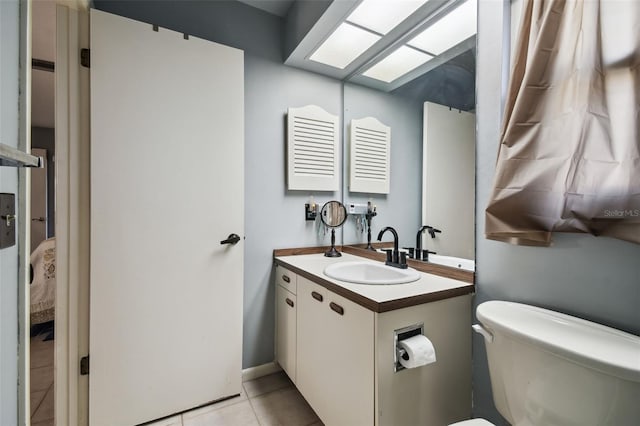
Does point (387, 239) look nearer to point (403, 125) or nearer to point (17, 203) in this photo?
point (403, 125)

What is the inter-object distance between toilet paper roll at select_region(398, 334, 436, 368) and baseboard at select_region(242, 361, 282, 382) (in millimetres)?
1230

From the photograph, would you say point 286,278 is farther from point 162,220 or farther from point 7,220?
point 7,220

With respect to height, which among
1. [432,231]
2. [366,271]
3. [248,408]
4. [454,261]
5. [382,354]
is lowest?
[248,408]

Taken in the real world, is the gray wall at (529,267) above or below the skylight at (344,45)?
below

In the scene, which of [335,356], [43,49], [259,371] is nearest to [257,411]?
[259,371]

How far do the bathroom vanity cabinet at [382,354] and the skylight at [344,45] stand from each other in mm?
1463

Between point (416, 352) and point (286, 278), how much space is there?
95 cm

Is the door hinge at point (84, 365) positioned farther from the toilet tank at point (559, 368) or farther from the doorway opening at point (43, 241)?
the toilet tank at point (559, 368)

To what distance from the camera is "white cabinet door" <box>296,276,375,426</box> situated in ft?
3.39

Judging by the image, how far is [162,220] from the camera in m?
1.49

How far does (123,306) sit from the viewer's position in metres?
1.41

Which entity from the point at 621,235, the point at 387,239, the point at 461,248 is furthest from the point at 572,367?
the point at 387,239

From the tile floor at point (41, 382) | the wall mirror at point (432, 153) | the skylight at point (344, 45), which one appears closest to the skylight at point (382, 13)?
the skylight at point (344, 45)

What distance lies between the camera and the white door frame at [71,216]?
4.28ft
